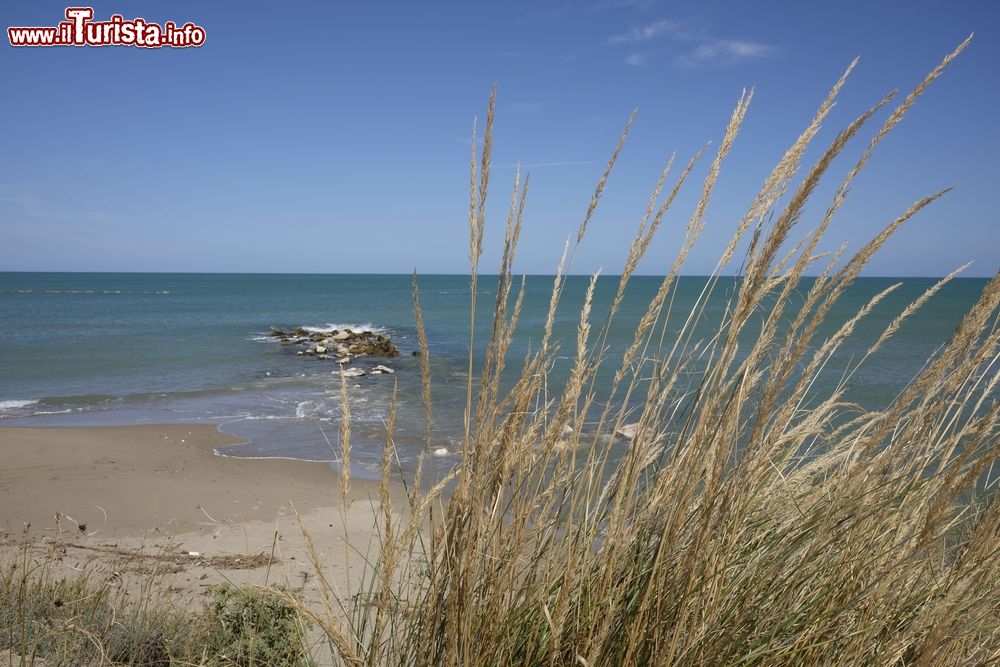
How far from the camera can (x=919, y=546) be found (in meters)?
1.14

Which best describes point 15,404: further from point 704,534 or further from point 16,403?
point 704,534

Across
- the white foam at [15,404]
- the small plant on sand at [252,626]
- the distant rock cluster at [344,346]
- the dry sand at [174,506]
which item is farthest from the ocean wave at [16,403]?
the small plant on sand at [252,626]

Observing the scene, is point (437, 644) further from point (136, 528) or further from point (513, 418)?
point (136, 528)

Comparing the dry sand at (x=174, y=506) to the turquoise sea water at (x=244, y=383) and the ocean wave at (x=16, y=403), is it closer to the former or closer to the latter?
the turquoise sea water at (x=244, y=383)

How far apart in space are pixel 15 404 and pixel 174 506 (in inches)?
339

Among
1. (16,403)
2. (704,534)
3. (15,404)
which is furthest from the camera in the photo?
(16,403)

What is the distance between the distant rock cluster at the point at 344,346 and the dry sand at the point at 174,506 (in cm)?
734

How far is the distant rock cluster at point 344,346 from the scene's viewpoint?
64.0 feet

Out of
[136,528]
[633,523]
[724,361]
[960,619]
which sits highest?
[724,361]

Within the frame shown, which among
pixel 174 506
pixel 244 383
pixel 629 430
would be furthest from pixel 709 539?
pixel 244 383

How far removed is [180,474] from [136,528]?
1985mm

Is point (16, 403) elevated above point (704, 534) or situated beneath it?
situated beneath

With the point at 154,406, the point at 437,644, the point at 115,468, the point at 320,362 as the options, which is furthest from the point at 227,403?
the point at 437,644

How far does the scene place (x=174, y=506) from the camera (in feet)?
23.8
